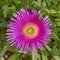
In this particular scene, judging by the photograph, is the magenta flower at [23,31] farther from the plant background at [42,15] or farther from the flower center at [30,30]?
the plant background at [42,15]

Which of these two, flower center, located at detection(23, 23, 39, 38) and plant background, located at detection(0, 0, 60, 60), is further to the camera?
plant background, located at detection(0, 0, 60, 60)

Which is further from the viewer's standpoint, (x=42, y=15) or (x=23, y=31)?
(x=42, y=15)

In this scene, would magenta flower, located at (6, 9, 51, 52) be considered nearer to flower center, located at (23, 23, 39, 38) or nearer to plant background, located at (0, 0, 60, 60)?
flower center, located at (23, 23, 39, 38)

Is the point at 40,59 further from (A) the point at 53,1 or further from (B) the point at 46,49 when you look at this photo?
(A) the point at 53,1

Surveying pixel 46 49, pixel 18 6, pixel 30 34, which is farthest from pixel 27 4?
pixel 46 49

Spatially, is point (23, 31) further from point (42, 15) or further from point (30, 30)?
point (42, 15)

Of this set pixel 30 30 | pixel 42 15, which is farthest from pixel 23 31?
pixel 42 15

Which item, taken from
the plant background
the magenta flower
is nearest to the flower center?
the magenta flower
